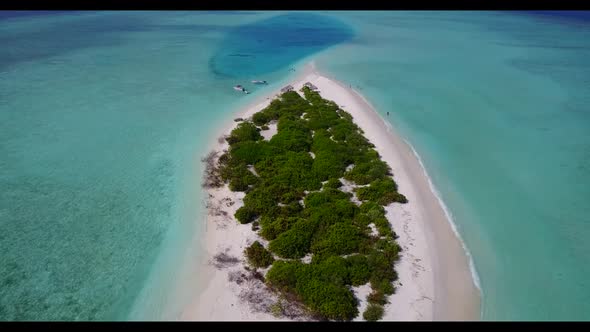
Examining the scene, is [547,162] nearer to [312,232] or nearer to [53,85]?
[312,232]

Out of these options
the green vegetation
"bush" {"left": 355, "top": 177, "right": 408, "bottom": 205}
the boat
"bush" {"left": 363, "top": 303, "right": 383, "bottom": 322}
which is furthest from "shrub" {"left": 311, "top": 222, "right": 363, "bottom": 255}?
the boat

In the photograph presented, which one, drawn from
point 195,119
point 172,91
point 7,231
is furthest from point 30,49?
point 7,231

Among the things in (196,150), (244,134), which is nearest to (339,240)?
(244,134)

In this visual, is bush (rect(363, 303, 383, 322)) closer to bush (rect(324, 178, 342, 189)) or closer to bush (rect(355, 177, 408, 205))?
bush (rect(355, 177, 408, 205))

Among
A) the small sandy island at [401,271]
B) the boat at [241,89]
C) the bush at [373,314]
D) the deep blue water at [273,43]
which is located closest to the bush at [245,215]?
the small sandy island at [401,271]

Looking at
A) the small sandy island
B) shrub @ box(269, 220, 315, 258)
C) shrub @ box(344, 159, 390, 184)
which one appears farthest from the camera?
shrub @ box(344, 159, 390, 184)
